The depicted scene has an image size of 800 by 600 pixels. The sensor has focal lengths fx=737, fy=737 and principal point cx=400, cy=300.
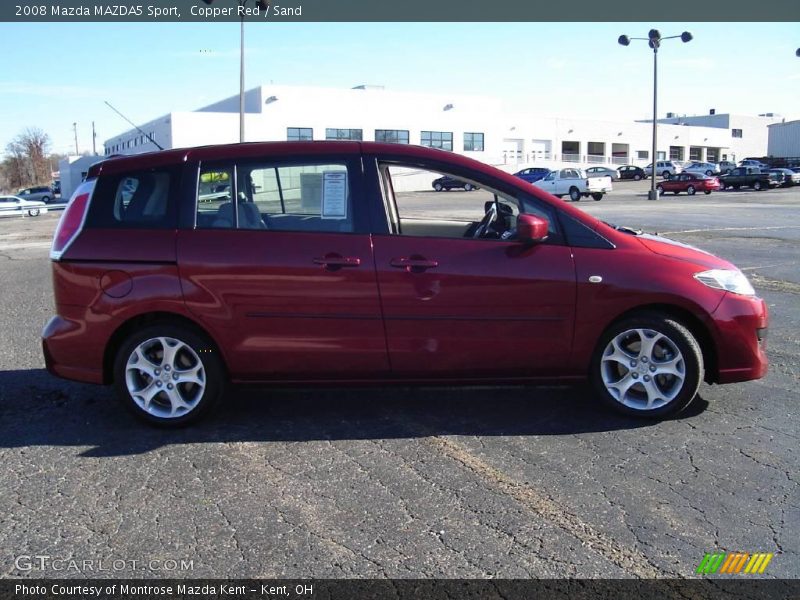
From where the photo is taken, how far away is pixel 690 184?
47.1m

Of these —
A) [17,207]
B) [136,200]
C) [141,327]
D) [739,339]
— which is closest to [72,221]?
[136,200]

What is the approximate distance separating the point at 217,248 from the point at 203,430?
1182 millimetres

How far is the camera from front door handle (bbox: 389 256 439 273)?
457cm

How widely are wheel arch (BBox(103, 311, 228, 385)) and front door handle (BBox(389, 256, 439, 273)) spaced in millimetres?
1262

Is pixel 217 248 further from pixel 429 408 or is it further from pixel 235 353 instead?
pixel 429 408

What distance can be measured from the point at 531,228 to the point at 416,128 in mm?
63463

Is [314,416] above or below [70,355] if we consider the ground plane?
below

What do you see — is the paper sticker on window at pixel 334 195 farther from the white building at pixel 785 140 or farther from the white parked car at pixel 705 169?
the white building at pixel 785 140

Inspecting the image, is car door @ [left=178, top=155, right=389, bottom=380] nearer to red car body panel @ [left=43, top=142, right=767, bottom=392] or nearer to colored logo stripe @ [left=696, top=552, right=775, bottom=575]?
red car body panel @ [left=43, top=142, right=767, bottom=392]

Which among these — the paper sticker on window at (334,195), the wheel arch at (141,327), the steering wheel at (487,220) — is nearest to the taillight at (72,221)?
the wheel arch at (141,327)

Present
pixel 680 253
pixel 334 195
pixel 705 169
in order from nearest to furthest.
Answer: pixel 334 195 → pixel 680 253 → pixel 705 169

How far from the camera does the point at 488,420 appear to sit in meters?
4.87

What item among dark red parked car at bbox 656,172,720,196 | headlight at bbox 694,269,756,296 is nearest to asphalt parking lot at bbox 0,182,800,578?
headlight at bbox 694,269,756,296

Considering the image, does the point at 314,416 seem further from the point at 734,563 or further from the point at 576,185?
the point at 576,185
